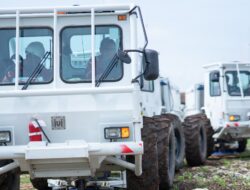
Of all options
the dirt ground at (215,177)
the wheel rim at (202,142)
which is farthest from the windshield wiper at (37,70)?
the wheel rim at (202,142)

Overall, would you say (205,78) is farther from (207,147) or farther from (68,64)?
(68,64)

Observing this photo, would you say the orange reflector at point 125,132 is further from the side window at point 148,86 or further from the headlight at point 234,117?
the headlight at point 234,117

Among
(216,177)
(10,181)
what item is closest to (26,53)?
(10,181)

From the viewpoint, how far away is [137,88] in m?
7.35

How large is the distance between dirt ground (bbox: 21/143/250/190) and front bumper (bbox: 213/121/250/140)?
1.44 meters

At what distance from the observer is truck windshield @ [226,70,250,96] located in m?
16.3

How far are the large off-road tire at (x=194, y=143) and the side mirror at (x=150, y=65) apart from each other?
7.11 m

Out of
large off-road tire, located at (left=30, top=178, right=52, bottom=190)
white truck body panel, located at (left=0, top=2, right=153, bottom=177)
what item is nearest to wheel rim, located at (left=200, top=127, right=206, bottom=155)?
large off-road tire, located at (left=30, top=178, right=52, bottom=190)

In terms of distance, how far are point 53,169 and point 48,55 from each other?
63.9 inches

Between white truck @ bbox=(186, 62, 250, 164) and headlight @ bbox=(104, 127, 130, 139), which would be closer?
headlight @ bbox=(104, 127, 130, 139)

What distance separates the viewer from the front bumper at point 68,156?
267 inches

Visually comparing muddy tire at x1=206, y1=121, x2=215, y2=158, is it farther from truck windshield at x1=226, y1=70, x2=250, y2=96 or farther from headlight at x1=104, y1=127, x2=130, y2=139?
headlight at x1=104, y1=127, x2=130, y2=139

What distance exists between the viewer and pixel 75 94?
7195 millimetres

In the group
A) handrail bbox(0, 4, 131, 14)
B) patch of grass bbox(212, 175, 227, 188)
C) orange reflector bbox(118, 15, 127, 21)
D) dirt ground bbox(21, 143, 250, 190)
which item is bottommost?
dirt ground bbox(21, 143, 250, 190)
